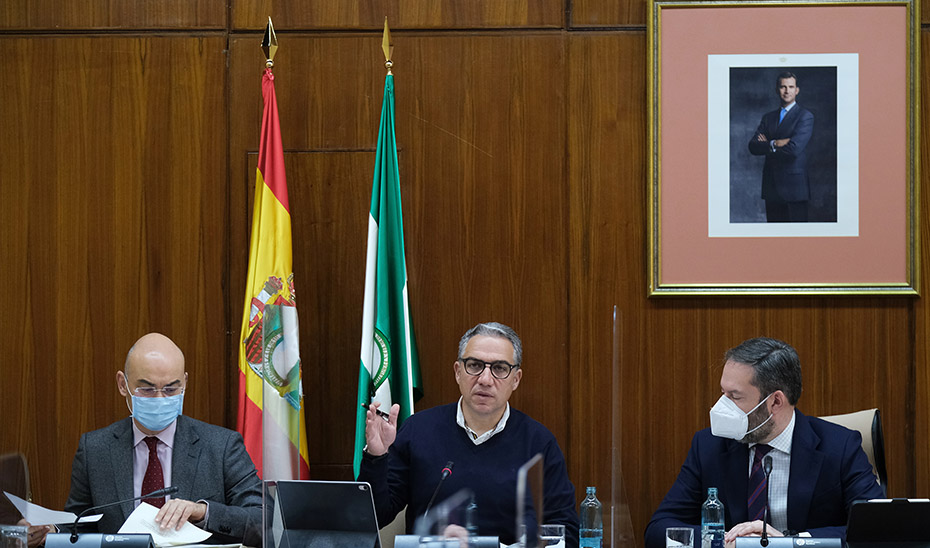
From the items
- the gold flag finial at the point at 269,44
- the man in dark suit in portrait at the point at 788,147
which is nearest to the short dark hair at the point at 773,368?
the man in dark suit in portrait at the point at 788,147

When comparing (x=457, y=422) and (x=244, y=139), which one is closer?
(x=457, y=422)

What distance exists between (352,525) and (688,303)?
2.07 m

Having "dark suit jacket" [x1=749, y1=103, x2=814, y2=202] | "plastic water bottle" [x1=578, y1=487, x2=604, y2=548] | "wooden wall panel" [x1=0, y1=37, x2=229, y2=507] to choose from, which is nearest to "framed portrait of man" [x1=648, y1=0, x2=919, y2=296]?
"dark suit jacket" [x1=749, y1=103, x2=814, y2=202]

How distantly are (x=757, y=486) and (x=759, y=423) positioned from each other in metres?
0.20

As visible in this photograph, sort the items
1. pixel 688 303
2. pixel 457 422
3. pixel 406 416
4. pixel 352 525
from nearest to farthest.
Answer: pixel 352 525 → pixel 457 422 → pixel 406 416 → pixel 688 303

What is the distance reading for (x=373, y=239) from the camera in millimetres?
3729

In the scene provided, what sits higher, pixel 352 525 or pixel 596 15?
pixel 596 15

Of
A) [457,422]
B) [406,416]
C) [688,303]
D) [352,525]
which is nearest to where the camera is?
[352,525]

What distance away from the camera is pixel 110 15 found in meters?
3.98

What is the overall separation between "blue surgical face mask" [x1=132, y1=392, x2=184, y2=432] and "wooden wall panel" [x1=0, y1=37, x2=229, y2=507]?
0.81 meters

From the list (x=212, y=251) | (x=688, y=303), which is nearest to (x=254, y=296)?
(x=212, y=251)

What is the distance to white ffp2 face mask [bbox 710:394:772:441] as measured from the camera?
3.03 metres

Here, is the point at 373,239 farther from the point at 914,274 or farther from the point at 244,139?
the point at 914,274

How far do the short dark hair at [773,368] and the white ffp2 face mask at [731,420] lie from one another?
1.9 inches
